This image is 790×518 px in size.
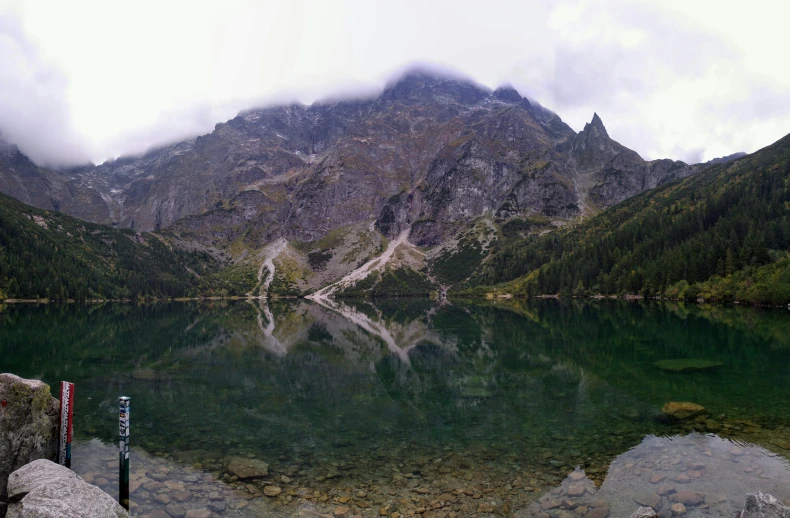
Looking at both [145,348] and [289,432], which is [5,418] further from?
[145,348]

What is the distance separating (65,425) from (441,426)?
1535 cm

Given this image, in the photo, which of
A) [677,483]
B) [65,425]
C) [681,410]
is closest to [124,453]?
[65,425]

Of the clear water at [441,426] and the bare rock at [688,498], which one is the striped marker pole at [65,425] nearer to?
the clear water at [441,426]

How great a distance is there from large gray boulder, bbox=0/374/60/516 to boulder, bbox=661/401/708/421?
25.0 metres

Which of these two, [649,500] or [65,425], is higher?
[65,425]

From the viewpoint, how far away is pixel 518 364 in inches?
1478

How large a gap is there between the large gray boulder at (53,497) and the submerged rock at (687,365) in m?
34.3

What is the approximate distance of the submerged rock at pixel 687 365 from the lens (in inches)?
1217

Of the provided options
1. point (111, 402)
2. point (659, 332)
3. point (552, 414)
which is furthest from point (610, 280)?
point (111, 402)

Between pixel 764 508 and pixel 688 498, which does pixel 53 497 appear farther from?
pixel 688 498

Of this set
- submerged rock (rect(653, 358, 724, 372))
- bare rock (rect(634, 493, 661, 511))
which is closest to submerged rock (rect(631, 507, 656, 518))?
bare rock (rect(634, 493, 661, 511))

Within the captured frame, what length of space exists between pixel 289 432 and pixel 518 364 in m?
23.5

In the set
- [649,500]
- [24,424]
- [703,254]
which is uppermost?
[703,254]

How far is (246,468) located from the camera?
52.1ft
